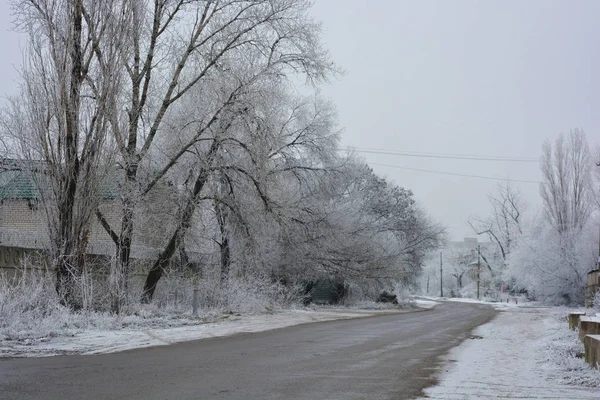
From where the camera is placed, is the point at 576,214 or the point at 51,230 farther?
the point at 576,214

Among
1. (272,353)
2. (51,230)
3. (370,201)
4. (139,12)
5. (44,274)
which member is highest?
(139,12)

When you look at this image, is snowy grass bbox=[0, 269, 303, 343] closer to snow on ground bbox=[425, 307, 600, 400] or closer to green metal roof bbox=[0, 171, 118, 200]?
green metal roof bbox=[0, 171, 118, 200]

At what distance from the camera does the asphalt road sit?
24.3ft

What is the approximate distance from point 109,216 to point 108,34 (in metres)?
7.55

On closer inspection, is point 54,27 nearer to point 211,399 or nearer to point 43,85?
point 43,85

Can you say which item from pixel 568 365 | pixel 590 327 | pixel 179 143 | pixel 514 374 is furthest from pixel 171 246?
pixel 568 365

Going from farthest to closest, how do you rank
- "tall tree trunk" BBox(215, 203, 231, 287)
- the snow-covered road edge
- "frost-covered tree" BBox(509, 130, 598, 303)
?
"frost-covered tree" BBox(509, 130, 598, 303) → "tall tree trunk" BBox(215, 203, 231, 287) → the snow-covered road edge

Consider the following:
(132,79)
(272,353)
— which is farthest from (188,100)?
(272,353)

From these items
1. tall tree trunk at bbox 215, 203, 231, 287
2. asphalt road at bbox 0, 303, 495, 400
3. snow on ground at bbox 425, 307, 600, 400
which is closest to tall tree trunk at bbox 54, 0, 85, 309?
asphalt road at bbox 0, 303, 495, 400

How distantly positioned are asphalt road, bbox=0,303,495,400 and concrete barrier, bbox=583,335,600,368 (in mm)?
2381

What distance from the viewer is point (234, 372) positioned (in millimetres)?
9062

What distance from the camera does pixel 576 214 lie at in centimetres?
5556

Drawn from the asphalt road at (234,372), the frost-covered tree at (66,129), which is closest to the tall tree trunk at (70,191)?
the frost-covered tree at (66,129)

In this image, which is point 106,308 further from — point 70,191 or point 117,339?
point 117,339
